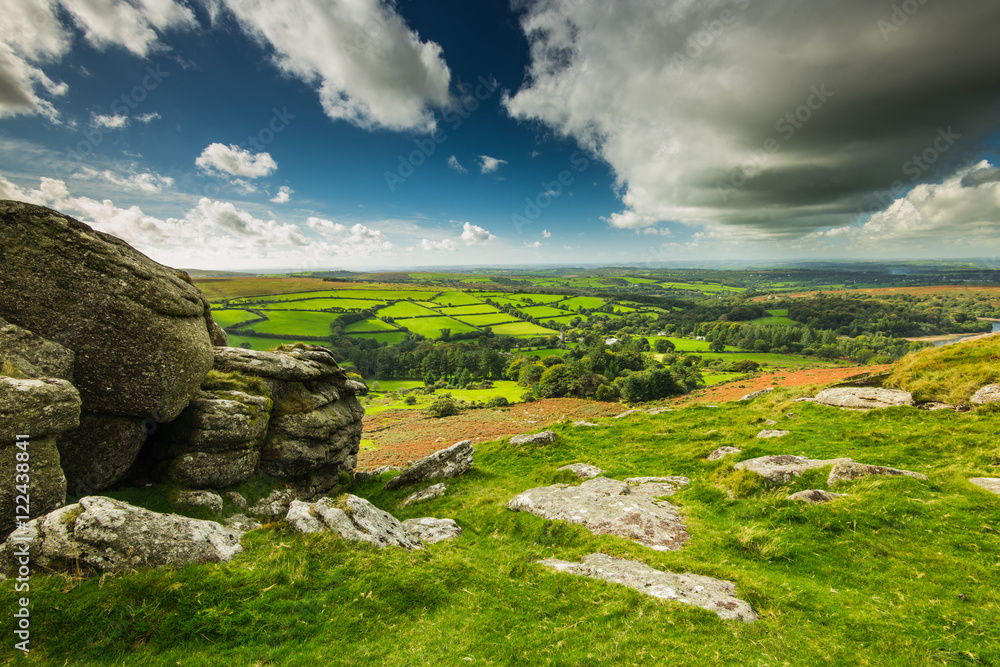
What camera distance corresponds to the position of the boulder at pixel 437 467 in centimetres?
1927

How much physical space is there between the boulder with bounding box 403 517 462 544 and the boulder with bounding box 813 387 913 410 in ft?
76.2

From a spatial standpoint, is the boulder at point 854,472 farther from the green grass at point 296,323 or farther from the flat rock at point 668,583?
the green grass at point 296,323

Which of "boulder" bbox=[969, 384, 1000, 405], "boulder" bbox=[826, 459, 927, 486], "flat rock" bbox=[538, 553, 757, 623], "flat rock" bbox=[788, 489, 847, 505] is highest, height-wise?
"boulder" bbox=[969, 384, 1000, 405]

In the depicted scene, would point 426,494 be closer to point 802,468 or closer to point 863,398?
point 802,468

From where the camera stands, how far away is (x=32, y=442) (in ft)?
28.1

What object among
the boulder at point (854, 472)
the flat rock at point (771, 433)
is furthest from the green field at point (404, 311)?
the boulder at point (854, 472)

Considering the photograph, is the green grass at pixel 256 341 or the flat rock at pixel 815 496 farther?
the green grass at pixel 256 341

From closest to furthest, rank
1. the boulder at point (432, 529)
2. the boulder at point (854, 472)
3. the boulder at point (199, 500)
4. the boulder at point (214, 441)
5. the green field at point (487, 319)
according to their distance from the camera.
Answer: the boulder at point (199, 500)
the boulder at point (854, 472)
the boulder at point (214, 441)
the boulder at point (432, 529)
the green field at point (487, 319)

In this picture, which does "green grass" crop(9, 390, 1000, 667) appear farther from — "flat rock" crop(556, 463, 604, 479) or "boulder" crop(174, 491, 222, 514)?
"flat rock" crop(556, 463, 604, 479)

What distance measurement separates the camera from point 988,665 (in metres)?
5.94

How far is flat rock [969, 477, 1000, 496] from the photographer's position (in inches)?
410

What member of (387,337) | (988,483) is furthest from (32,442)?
(387,337)

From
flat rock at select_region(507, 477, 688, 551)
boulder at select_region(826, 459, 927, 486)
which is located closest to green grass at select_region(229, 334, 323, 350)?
flat rock at select_region(507, 477, 688, 551)

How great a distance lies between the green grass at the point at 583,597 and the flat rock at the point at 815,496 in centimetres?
46
